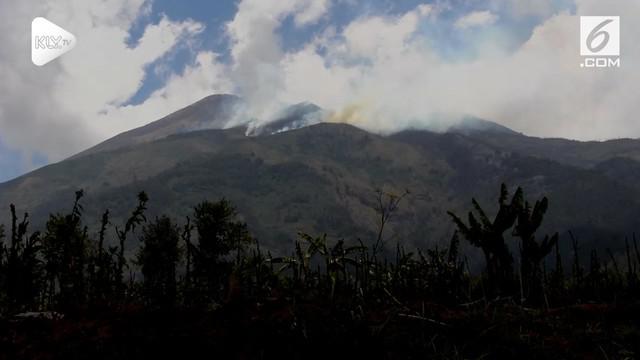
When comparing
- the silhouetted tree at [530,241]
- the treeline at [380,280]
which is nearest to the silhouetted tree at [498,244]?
the treeline at [380,280]

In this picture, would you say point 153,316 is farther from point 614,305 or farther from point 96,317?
point 614,305

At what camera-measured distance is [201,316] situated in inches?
277

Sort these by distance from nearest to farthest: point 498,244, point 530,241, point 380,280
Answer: point 380,280 < point 498,244 < point 530,241

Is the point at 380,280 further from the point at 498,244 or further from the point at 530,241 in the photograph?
the point at 530,241

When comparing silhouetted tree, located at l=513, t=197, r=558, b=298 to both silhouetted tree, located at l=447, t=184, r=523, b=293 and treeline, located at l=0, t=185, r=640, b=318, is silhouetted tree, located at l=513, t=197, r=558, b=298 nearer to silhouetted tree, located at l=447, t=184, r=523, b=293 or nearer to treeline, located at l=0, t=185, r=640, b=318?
treeline, located at l=0, t=185, r=640, b=318

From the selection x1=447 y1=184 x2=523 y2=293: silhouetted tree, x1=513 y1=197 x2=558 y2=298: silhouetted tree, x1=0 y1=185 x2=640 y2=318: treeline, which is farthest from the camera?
x1=513 y1=197 x2=558 y2=298: silhouetted tree

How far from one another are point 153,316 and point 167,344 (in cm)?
69

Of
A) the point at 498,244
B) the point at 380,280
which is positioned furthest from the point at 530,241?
the point at 380,280

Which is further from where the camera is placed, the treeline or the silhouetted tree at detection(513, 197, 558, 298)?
the silhouetted tree at detection(513, 197, 558, 298)

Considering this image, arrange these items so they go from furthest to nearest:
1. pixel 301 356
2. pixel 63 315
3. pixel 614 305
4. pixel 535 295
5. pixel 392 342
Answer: pixel 535 295, pixel 614 305, pixel 63 315, pixel 392 342, pixel 301 356

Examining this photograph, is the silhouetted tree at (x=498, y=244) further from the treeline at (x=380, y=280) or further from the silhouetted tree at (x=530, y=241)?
the silhouetted tree at (x=530, y=241)

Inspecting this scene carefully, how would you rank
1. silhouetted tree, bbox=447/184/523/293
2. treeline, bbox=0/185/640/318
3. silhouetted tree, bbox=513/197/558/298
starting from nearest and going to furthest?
treeline, bbox=0/185/640/318 → silhouetted tree, bbox=447/184/523/293 → silhouetted tree, bbox=513/197/558/298

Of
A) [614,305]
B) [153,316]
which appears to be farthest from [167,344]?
[614,305]

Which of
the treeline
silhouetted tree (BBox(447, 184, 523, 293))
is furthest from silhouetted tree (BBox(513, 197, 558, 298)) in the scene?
silhouetted tree (BBox(447, 184, 523, 293))
